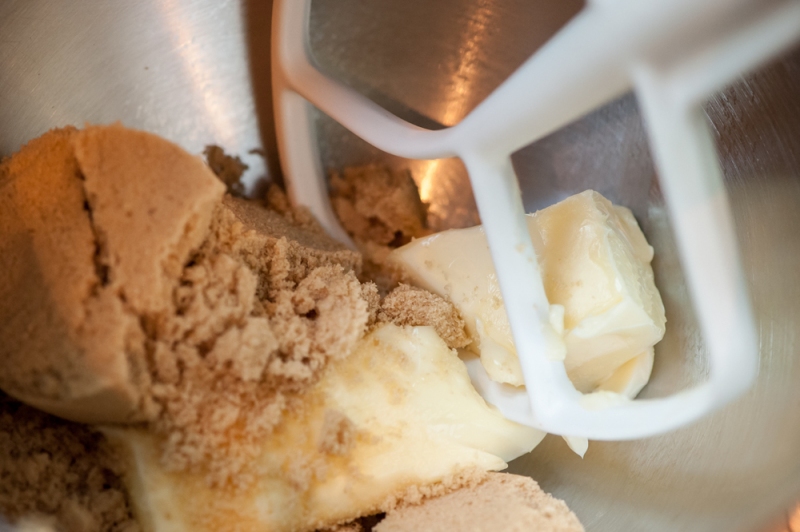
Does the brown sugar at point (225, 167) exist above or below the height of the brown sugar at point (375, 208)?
above

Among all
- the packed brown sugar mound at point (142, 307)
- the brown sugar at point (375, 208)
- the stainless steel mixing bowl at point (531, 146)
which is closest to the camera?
the packed brown sugar mound at point (142, 307)

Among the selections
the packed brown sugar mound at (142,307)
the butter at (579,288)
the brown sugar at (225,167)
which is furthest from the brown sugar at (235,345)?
the brown sugar at (225,167)

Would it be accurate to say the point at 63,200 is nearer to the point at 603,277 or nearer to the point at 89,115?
the point at 89,115

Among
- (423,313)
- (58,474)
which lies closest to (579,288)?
(423,313)

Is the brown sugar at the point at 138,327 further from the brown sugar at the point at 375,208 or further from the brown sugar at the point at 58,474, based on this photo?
the brown sugar at the point at 375,208

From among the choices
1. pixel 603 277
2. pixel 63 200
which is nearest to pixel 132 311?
pixel 63 200

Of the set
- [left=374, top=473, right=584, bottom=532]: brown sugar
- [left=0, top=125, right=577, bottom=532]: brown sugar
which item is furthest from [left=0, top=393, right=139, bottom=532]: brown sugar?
[left=374, top=473, right=584, bottom=532]: brown sugar

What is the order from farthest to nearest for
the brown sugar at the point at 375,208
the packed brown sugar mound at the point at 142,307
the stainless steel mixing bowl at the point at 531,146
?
the brown sugar at the point at 375,208, the stainless steel mixing bowl at the point at 531,146, the packed brown sugar mound at the point at 142,307
